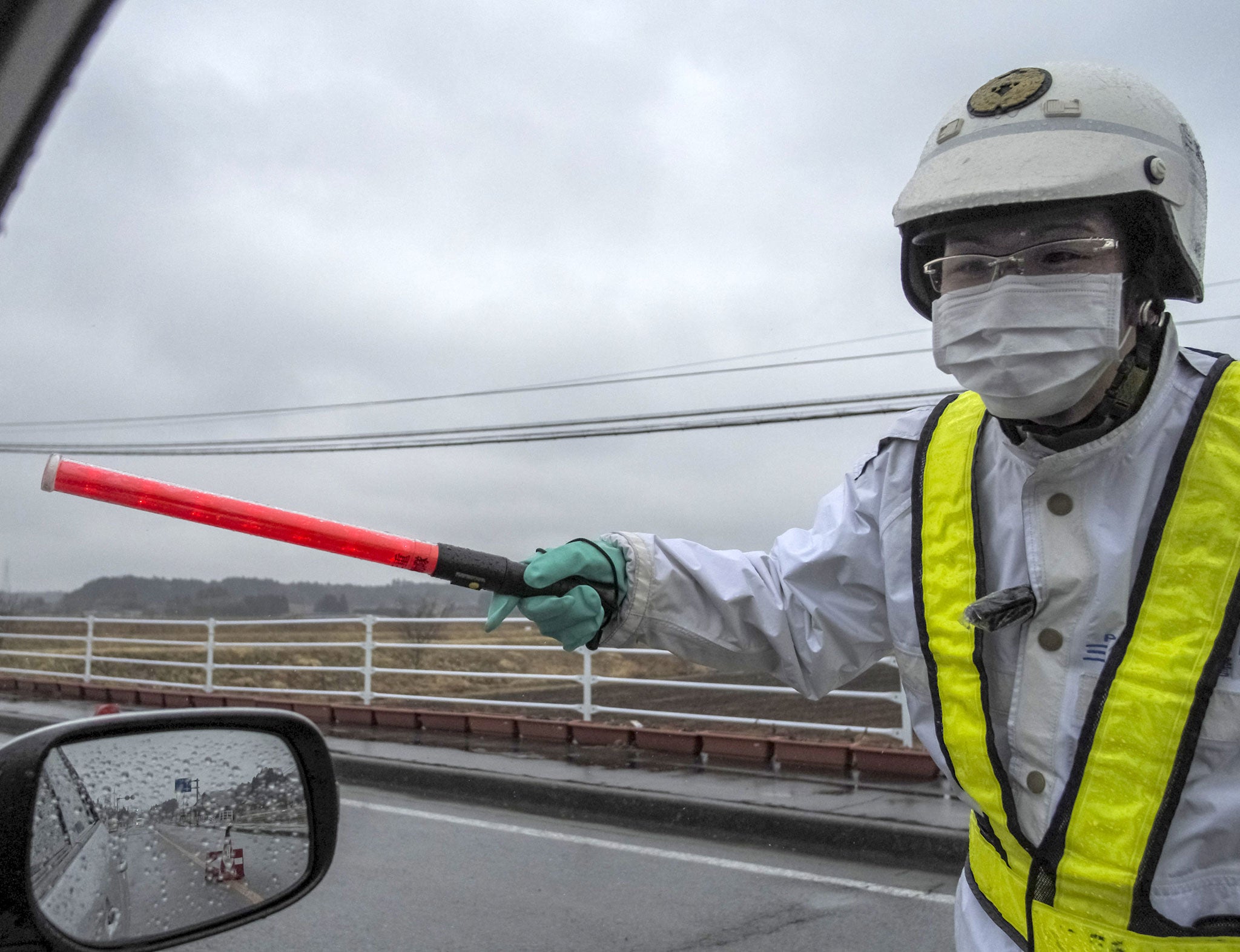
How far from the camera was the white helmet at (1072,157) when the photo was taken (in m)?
1.74

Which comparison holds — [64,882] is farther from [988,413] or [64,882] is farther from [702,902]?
[702,902]

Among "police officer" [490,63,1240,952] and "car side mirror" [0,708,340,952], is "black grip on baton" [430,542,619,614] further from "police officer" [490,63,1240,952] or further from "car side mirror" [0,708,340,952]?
"car side mirror" [0,708,340,952]

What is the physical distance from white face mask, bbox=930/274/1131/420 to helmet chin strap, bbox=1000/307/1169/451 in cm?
3

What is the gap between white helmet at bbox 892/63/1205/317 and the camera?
1.74m

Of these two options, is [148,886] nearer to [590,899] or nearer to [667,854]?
[590,899]

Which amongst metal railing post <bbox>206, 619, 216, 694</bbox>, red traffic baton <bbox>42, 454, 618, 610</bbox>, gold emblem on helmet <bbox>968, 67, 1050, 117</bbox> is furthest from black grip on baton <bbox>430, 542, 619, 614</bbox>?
metal railing post <bbox>206, 619, 216, 694</bbox>

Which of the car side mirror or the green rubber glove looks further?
the green rubber glove

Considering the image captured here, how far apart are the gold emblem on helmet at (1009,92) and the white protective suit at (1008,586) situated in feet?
1.50

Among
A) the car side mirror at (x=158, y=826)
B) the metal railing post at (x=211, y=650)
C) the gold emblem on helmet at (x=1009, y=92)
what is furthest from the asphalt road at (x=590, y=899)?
the metal railing post at (x=211, y=650)

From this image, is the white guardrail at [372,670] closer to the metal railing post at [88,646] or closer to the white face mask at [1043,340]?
the metal railing post at [88,646]

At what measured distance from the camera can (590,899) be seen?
5262mm

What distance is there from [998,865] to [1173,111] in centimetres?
130

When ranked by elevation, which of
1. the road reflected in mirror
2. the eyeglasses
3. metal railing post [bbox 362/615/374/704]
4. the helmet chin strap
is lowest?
metal railing post [bbox 362/615/374/704]

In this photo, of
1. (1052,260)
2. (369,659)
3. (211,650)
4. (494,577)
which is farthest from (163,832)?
(211,650)
